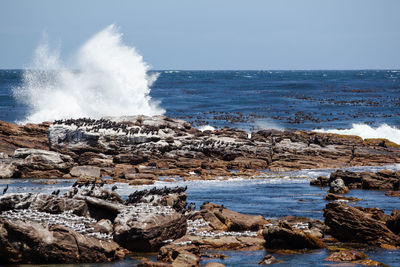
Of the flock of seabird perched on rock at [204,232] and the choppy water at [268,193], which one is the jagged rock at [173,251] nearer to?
the choppy water at [268,193]

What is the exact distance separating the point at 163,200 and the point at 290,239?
6832mm

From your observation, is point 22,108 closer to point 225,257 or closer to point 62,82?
point 62,82

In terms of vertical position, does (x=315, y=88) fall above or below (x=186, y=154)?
A: above

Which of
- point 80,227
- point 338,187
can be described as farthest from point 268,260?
point 338,187

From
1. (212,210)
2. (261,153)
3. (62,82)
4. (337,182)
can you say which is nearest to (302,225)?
(212,210)

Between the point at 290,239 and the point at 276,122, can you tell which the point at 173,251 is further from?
the point at 276,122

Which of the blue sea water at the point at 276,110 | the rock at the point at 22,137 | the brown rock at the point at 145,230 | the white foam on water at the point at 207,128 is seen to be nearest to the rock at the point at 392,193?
the brown rock at the point at 145,230

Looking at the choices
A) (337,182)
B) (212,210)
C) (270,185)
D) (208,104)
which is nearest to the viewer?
(212,210)

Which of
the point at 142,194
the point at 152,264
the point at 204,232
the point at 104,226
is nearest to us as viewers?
the point at 152,264

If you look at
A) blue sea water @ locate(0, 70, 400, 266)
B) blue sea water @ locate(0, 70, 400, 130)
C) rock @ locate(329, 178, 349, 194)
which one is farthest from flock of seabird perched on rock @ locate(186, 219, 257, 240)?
blue sea water @ locate(0, 70, 400, 130)

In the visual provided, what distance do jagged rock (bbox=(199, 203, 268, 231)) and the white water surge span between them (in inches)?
1470

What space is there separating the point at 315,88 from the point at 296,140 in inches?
3518

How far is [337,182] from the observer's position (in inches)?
1192

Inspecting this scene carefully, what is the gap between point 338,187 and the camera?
29922mm
